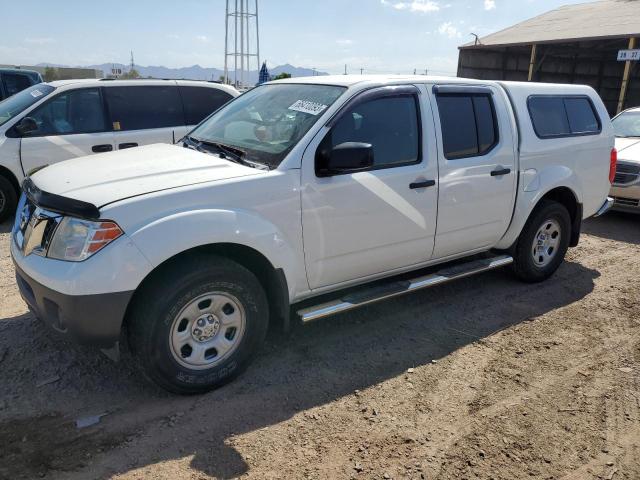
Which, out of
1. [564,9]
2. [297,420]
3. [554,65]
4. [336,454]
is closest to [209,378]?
[297,420]

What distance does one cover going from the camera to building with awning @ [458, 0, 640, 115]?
21.8m

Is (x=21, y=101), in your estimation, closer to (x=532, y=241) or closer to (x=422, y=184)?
(x=422, y=184)

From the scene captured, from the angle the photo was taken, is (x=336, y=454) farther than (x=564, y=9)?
No

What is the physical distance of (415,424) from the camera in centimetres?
311

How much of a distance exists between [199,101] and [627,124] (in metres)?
7.29

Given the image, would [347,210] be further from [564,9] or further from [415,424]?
[564,9]

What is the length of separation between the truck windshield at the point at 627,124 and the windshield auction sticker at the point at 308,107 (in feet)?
24.2

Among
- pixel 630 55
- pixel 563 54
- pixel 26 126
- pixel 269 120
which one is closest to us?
pixel 269 120

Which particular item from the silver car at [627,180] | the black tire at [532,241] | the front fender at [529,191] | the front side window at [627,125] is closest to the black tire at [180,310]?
the front fender at [529,191]

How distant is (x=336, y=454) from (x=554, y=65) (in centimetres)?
2585

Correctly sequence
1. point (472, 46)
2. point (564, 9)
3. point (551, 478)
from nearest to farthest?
point (551, 478) < point (472, 46) < point (564, 9)

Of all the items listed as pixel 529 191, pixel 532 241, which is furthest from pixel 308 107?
pixel 532 241

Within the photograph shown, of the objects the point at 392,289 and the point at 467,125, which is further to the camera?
the point at 467,125

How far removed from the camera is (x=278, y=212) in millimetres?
3314
